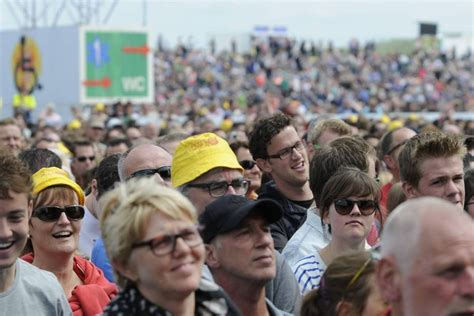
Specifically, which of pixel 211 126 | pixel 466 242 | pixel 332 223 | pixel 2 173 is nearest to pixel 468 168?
pixel 332 223

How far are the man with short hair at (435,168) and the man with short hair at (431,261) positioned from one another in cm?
300

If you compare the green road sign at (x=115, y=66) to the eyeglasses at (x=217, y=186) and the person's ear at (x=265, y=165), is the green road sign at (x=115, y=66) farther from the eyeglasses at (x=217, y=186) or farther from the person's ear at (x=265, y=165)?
the eyeglasses at (x=217, y=186)

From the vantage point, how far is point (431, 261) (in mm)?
3256

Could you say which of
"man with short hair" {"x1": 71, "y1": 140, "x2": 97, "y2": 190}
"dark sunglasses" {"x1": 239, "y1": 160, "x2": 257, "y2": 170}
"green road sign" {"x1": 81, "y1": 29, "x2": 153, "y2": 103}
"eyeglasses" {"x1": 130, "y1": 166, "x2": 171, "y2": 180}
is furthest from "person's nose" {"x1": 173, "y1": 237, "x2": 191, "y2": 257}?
"green road sign" {"x1": 81, "y1": 29, "x2": 153, "y2": 103}

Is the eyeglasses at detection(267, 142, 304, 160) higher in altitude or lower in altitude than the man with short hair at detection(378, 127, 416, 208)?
higher

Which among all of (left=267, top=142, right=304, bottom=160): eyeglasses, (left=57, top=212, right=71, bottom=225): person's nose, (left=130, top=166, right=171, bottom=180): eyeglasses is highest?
(left=130, top=166, right=171, bottom=180): eyeglasses

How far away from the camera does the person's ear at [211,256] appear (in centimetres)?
438

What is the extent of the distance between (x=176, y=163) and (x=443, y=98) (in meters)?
44.3

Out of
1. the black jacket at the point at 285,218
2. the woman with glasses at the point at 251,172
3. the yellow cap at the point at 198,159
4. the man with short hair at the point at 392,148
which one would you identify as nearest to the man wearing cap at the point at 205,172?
the yellow cap at the point at 198,159

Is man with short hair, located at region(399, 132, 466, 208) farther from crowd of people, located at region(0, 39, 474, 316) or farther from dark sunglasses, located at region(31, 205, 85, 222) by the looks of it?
dark sunglasses, located at region(31, 205, 85, 222)

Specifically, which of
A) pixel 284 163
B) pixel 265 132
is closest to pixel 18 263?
pixel 284 163

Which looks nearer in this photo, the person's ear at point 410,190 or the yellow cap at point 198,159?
the yellow cap at point 198,159

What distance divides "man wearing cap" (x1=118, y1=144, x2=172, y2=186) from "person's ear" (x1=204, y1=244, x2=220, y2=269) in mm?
2052

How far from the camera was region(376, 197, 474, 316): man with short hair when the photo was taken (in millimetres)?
3250
